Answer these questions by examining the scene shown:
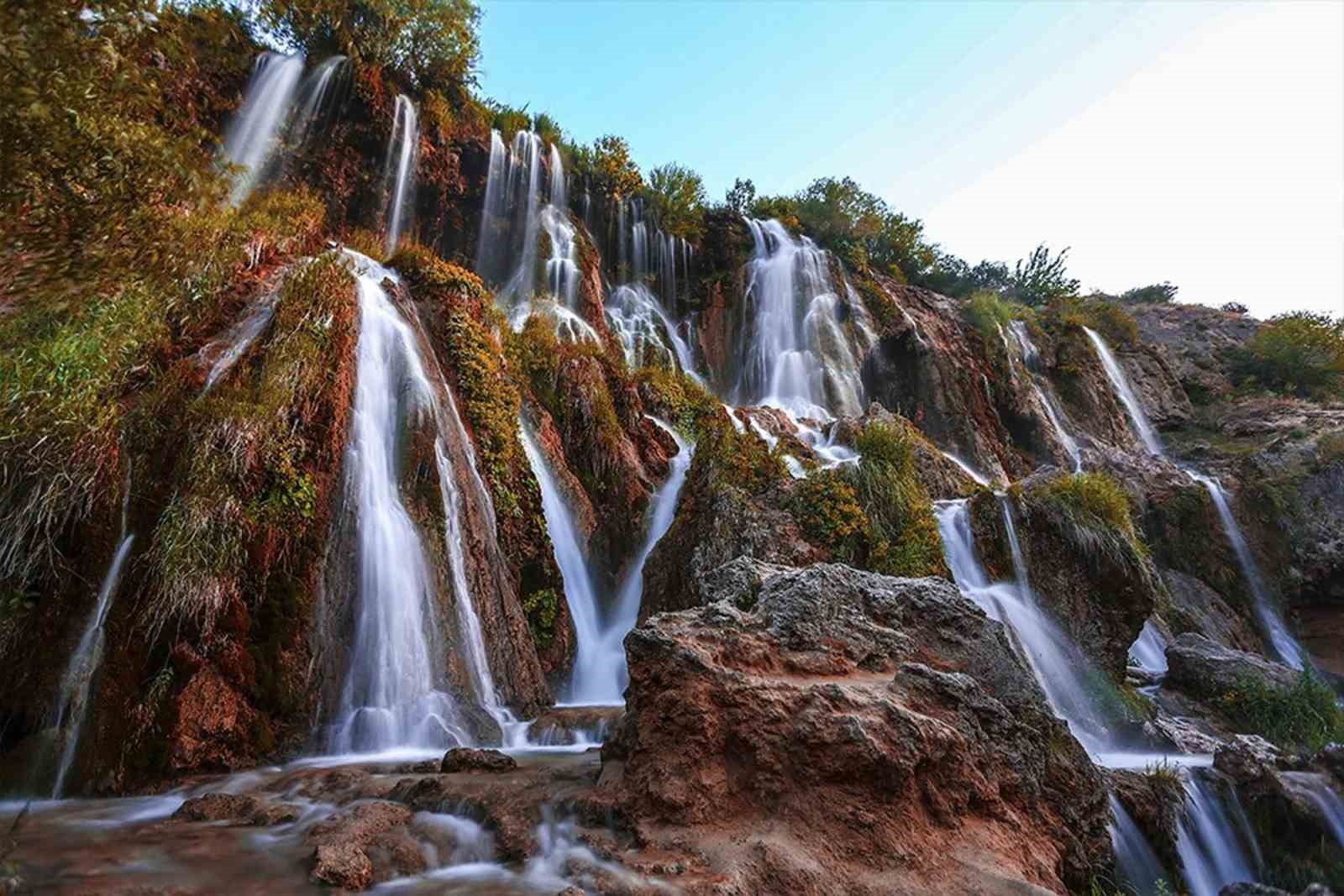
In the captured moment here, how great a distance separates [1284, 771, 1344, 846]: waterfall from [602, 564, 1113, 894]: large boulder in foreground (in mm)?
2443

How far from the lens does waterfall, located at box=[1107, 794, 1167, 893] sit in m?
4.95

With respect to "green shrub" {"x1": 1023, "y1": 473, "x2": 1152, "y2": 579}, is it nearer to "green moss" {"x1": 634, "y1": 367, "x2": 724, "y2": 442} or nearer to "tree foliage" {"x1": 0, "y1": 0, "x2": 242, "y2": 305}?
→ "green moss" {"x1": 634, "y1": 367, "x2": 724, "y2": 442}

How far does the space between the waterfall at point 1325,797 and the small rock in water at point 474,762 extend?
6.33m

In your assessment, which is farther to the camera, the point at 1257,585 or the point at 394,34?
the point at 394,34

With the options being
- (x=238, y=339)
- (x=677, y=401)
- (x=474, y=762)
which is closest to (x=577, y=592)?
(x=474, y=762)

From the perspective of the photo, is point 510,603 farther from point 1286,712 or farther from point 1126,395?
point 1126,395

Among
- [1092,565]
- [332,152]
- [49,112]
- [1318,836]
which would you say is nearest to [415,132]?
[332,152]

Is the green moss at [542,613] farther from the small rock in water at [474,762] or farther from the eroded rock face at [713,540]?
the small rock in water at [474,762]

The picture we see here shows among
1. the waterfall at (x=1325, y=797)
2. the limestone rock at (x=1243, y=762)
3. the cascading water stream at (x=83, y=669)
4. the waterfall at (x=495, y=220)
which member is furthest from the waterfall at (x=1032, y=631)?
the waterfall at (x=495, y=220)

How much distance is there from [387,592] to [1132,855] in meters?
6.54

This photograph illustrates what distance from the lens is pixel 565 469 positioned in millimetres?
10875

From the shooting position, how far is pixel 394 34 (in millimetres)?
17719

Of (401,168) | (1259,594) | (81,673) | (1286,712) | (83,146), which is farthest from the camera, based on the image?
(401,168)

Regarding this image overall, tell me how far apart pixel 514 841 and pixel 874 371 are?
2037cm
